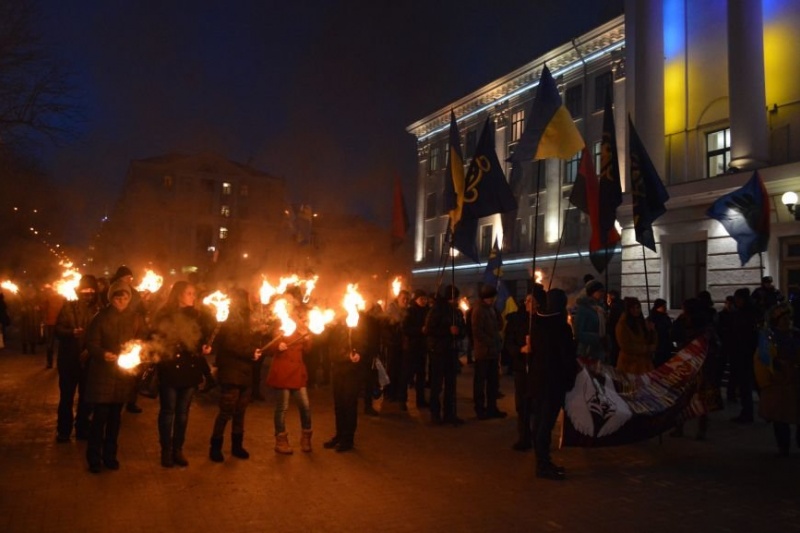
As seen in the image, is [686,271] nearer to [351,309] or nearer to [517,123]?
[351,309]

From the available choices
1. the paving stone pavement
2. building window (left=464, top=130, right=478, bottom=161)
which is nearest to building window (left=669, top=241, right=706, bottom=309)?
the paving stone pavement

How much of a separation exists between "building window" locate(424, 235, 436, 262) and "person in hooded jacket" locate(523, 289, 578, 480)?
40.4 m

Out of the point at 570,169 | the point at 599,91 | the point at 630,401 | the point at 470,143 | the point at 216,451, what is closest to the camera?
the point at 216,451

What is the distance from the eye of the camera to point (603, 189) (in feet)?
40.6

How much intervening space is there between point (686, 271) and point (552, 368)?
49.9ft

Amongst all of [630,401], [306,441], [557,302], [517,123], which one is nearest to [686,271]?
[630,401]

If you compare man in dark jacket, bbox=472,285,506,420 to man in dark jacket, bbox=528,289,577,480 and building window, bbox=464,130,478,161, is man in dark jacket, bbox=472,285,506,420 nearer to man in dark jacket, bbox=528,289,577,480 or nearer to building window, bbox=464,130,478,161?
man in dark jacket, bbox=528,289,577,480

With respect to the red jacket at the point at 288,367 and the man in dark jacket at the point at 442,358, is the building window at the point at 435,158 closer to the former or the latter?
the man in dark jacket at the point at 442,358

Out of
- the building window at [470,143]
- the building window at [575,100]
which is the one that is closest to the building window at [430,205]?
the building window at [470,143]

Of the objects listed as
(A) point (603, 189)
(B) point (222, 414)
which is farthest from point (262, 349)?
(A) point (603, 189)

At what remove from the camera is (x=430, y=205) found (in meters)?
48.1

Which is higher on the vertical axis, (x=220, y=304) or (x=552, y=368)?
(x=220, y=304)

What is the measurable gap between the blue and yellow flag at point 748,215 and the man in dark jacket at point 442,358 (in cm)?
802

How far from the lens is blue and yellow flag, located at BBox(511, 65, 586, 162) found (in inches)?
370
